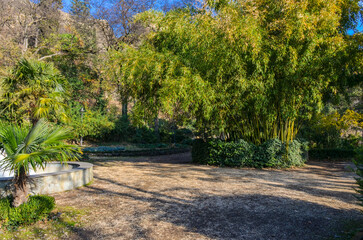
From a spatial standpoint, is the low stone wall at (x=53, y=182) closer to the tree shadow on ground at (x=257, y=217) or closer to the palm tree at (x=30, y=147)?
the palm tree at (x=30, y=147)

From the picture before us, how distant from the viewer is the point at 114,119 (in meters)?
18.7

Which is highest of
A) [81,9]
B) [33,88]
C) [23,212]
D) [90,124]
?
[81,9]

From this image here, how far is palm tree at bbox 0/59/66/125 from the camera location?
5.02 metres

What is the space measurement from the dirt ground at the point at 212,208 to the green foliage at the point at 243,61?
7.88ft

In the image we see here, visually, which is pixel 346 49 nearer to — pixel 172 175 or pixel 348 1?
pixel 348 1

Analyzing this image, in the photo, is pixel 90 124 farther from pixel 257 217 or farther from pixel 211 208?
pixel 257 217

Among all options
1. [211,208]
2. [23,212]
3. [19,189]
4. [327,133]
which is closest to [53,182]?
A: [19,189]

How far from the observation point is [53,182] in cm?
520

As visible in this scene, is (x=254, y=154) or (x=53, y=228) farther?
(x=254, y=154)

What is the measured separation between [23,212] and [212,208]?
2.79 meters

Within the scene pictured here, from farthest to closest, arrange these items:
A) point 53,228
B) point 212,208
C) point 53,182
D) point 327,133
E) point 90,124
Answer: point 90,124 → point 327,133 → point 53,182 → point 212,208 → point 53,228

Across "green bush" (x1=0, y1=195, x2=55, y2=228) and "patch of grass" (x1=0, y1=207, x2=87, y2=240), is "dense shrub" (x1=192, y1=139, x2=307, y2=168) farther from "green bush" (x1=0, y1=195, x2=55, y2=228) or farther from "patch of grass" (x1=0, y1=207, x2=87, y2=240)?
"green bush" (x1=0, y1=195, x2=55, y2=228)

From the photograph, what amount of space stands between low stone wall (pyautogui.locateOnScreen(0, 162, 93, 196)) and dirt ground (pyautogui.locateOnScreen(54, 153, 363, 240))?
210mm

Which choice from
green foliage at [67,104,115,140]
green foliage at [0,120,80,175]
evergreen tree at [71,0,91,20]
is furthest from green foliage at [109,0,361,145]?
evergreen tree at [71,0,91,20]
